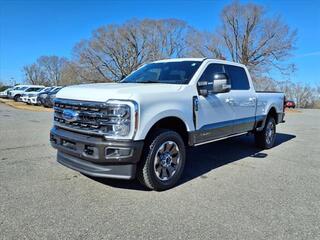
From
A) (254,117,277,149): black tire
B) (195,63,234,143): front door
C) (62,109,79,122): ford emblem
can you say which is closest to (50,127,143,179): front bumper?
(62,109,79,122): ford emblem

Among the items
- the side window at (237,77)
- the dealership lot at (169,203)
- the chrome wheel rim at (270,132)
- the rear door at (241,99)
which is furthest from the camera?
the chrome wheel rim at (270,132)

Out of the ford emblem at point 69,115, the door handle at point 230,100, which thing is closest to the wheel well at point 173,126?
the ford emblem at point 69,115

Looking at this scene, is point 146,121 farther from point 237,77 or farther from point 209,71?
point 237,77

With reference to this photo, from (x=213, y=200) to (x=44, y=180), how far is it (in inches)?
106

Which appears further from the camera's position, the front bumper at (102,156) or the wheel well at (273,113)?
the wheel well at (273,113)

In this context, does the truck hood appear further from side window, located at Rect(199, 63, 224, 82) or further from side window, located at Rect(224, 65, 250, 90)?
side window, located at Rect(224, 65, 250, 90)

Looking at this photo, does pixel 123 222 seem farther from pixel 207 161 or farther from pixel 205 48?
pixel 205 48

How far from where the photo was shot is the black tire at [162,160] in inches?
171

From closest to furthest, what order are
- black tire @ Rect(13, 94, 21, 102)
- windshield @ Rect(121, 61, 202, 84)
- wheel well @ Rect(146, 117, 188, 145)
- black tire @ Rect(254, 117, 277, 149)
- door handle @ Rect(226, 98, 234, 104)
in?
1. wheel well @ Rect(146, 117, 188, 145)
2. windshield @ Rect(121, 61, 202, 84)
3. door handle @ Rect(226, 98, 234, 104)
4. black tire @ Rect(254, 117, 277, 149)
5. black tire @ Rect(13, 94, 21, 102)

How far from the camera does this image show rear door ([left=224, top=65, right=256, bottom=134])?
20.7 ft

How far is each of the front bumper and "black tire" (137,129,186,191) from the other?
8.8 inches

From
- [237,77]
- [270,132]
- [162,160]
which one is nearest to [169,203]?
[162,160]

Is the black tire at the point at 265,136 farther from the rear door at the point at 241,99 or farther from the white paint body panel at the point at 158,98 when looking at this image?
the white paint body panel at the point at 158,98

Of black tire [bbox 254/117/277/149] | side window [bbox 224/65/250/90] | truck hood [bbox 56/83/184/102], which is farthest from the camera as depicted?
black tire [bbox 254/117/277/149]
